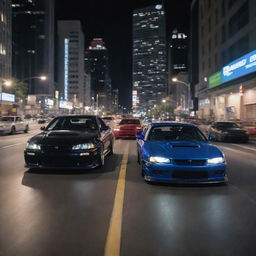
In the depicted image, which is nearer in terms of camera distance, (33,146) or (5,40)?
(33,146)

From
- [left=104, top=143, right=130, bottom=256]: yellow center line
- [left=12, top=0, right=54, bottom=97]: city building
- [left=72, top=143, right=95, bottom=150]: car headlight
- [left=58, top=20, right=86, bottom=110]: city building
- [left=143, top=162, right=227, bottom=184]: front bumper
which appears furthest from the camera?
[left=58, top=20, right=86, bottom=110]: city building

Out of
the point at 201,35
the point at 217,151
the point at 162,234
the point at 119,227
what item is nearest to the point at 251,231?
the point at 162,234

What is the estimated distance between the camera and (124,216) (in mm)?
4832

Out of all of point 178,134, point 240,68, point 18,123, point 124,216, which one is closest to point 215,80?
point 240,68

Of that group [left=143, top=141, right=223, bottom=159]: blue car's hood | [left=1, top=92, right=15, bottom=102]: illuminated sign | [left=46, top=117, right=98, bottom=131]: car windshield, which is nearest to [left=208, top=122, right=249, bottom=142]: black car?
[left=46, top=117, right=98, bottom=131]: car windshield

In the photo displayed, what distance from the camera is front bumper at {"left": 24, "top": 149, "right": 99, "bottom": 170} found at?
25.8ft

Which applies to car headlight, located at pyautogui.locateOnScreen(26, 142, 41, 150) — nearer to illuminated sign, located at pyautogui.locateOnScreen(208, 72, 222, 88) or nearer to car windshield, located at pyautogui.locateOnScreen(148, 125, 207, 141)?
car windshield, located at pyautogui.locateOnScreen(148, 125, 207, 141)

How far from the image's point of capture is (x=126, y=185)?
7008 millimetres

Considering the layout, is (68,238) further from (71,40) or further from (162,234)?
(71,40)

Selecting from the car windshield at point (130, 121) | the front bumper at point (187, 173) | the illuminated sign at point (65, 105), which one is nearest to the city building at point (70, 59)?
the illuminated sign at point (65, 105)

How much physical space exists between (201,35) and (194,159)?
217 feet

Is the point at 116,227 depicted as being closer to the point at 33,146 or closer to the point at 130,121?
the point at 33,146

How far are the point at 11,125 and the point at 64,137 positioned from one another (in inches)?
791

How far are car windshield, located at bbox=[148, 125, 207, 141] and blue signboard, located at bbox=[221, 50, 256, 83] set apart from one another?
25.3 meters
